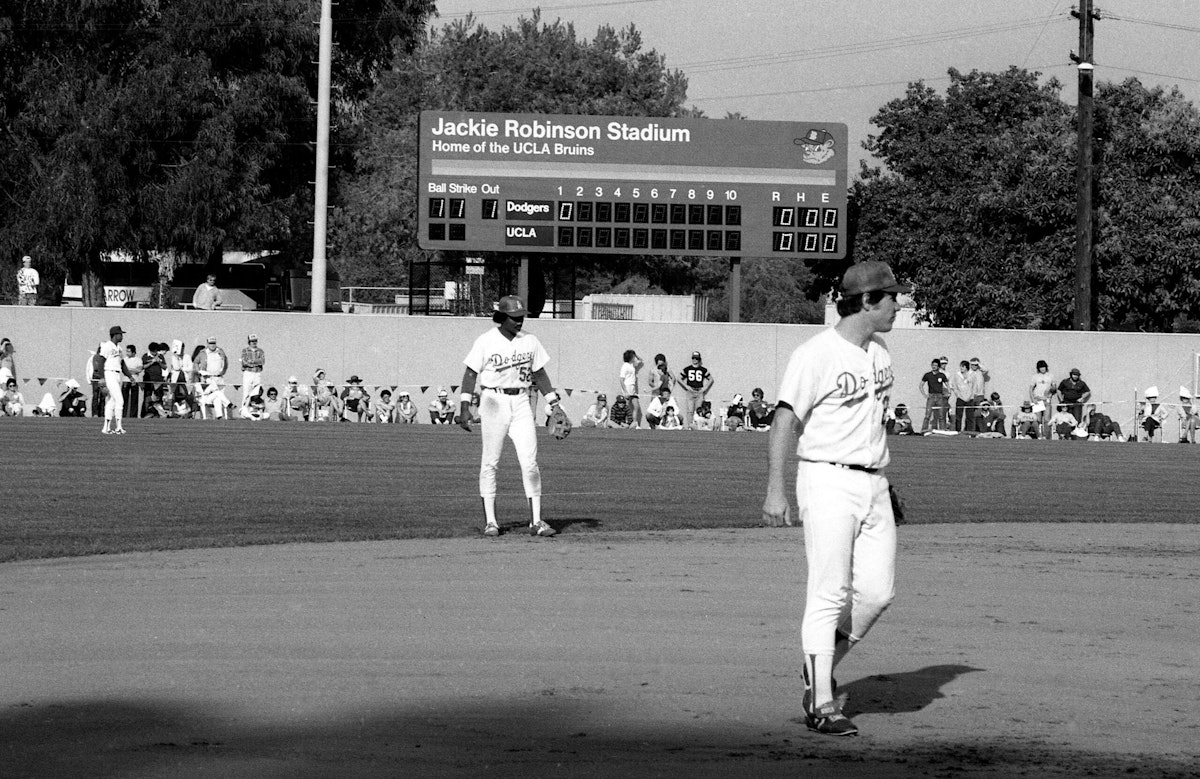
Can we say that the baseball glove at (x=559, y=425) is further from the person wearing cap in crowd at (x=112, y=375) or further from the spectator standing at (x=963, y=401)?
the spectator standing at (x=963, y=401)

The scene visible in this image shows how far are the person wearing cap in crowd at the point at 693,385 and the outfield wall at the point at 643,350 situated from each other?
1234mm

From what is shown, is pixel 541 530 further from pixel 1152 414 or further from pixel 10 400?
pixel 1152 414

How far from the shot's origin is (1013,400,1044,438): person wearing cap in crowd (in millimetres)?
33531

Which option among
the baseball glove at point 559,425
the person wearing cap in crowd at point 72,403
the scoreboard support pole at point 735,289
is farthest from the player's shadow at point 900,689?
the scoreboard support pole at point 735,289

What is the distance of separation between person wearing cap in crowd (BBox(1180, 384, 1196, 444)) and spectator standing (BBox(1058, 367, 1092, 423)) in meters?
2.09

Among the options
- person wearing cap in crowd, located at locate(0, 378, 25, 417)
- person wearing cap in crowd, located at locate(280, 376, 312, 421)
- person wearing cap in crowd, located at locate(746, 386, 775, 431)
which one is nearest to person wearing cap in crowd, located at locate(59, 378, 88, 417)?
person wearing cap in crowd, located at locate(0, 378, 25, 417)

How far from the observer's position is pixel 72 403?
1266 inches

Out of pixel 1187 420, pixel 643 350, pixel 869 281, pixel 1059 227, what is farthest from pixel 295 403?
pixel 869 281

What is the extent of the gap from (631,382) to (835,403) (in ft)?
89.6

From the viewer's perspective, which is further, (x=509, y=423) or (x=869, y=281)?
(x=509, y=423)

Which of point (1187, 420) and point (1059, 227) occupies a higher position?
point (1059, 227)

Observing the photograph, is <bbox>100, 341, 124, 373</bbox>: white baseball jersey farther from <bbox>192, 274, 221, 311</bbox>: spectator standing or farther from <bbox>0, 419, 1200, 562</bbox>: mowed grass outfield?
<bbox>192, 274, 221, 311</bbox>: spectator standing

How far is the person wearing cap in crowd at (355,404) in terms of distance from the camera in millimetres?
33969

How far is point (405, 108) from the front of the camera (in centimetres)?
8000
